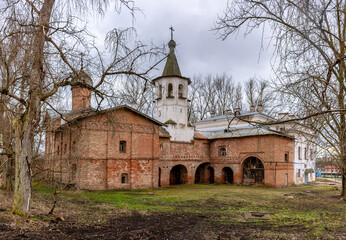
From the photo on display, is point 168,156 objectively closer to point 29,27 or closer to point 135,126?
point 135,126

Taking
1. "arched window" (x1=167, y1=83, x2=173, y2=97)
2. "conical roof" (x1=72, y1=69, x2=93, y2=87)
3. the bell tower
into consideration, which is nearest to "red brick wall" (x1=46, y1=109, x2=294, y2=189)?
the bell tower

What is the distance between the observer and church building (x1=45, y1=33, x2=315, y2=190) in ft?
69.2

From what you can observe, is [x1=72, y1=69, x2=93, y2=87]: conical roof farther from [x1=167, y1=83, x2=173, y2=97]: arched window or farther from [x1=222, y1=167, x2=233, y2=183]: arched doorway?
[x1=222, y1=167, x2=233, y2=183]: arched doorway

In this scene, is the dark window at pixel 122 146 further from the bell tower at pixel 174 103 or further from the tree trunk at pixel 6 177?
the tree trunk at pixel 6 177

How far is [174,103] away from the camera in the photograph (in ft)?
91.4

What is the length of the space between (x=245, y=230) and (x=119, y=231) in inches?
158

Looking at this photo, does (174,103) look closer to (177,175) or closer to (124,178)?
(177,175)

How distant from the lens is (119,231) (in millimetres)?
8766

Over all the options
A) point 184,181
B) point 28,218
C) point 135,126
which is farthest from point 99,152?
point 28,218

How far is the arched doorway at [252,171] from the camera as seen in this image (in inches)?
1131

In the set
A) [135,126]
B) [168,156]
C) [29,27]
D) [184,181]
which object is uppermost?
[29,27]

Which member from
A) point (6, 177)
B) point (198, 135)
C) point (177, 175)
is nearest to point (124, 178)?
point (6, 177)

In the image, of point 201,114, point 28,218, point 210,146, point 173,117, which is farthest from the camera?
point 201,114

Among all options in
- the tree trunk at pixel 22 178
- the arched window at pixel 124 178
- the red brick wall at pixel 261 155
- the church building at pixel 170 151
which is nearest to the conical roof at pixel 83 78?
the tree trunk at pixel 22 178
